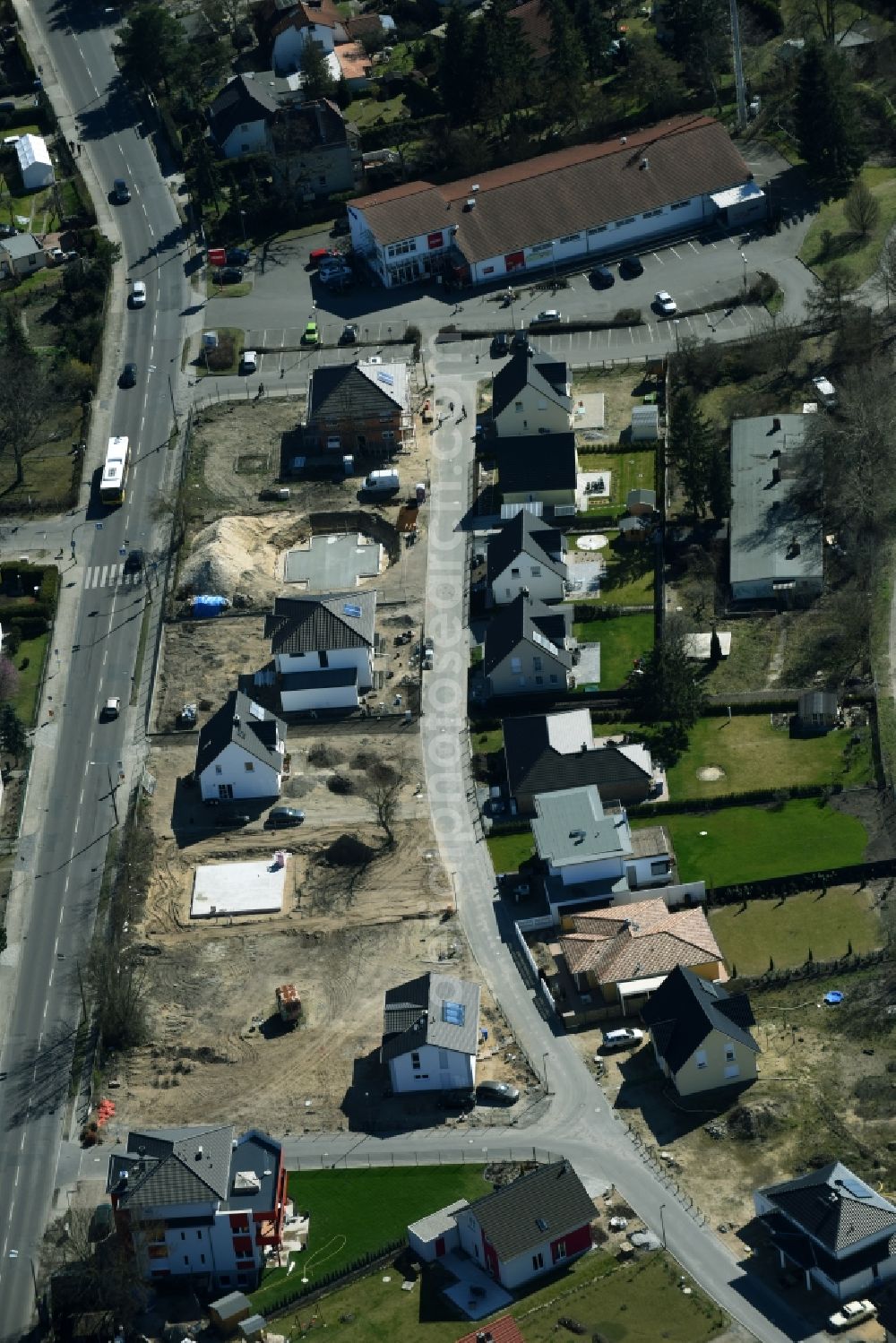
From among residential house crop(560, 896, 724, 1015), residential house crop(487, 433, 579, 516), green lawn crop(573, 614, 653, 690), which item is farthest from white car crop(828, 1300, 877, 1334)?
residential house crop(487, 433, 579, 516)

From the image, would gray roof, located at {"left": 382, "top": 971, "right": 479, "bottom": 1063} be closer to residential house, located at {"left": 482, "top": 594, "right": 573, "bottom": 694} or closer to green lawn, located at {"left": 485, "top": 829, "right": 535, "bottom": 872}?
green lawn, located at {"left": 485, "top": 829, "right": 535, "bottom": 872}

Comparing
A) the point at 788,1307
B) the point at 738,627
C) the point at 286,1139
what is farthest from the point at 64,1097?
the point at 738,627

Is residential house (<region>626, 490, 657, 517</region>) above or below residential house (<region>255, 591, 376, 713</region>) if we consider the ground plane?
below

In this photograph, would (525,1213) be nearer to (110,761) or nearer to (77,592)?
(110,761)

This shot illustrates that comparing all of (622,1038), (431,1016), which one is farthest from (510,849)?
(431,1016)

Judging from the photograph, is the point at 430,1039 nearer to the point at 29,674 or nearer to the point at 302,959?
the point at 302,959

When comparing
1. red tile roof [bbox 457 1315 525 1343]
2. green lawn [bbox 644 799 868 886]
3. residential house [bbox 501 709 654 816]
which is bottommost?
green lawn [bbox 644 799 868 886]
